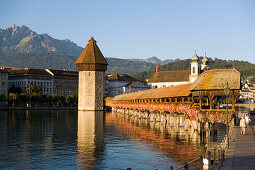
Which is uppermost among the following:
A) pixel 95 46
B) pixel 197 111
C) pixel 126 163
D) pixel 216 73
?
pixel 95 46

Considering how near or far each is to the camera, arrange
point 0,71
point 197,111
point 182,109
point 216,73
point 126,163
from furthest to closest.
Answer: point 0,71 → point 182,109 → point 216,73 → point 197,111 → point 126,163

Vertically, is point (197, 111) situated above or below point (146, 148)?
above

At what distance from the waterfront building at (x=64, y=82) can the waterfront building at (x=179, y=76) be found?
3780 cm

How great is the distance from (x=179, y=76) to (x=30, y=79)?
67528 mm

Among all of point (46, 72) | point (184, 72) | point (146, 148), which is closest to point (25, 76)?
point (46, 72)

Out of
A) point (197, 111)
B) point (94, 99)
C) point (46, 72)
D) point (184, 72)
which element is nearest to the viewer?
point (197, 111)

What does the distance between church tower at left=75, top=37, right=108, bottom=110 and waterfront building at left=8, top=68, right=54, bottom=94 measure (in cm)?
3924

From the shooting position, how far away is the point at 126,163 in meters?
25.1

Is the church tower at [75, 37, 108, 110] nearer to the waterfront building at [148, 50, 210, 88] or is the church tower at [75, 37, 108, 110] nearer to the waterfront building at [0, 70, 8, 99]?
the waterfront building at [0, 70, 8, 99]

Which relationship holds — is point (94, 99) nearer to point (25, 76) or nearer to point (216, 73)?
point (25, 76)

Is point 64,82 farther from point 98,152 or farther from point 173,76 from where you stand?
point 98,152

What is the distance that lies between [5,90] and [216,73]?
11810cm

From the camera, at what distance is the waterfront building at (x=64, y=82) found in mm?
171375

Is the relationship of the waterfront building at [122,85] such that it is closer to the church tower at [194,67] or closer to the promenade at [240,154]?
the church tower at [194,67]
